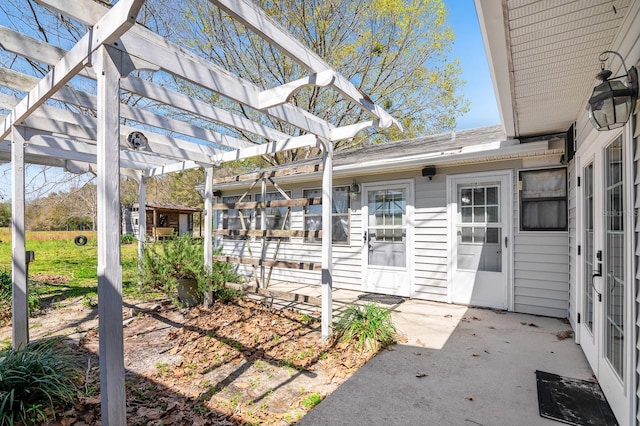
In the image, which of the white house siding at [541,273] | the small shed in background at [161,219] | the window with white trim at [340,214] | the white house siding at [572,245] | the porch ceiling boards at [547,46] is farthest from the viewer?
the small shed in background at [161,219]

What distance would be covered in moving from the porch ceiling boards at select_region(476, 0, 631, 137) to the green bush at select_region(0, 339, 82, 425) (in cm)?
361

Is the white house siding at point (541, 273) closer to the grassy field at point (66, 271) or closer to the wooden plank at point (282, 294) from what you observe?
the wooden plank at point (282, 294)

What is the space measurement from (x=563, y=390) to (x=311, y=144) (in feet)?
10.5

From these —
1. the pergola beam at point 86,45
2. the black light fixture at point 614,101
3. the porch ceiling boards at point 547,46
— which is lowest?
the black light fixture at point 614,101

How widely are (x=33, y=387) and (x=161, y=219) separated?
20128mm

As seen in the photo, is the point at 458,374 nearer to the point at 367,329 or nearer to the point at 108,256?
the point at 367,329

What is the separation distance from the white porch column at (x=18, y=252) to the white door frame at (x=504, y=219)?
17.9ft

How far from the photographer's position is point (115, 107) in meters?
1.98

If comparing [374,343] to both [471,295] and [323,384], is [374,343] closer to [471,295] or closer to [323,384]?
[323,384]

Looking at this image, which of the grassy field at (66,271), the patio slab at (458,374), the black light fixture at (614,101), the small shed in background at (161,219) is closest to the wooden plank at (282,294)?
the patio slab at (458,374)

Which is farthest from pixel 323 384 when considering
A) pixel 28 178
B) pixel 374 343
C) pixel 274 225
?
pixel 28 178

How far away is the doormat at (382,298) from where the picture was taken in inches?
218

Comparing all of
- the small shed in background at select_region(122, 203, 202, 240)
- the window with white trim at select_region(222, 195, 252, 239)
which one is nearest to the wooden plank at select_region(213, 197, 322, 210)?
the window with white trim at select_region(222, 195, 252, 239)

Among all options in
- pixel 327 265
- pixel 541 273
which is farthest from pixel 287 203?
pixel 541 273
